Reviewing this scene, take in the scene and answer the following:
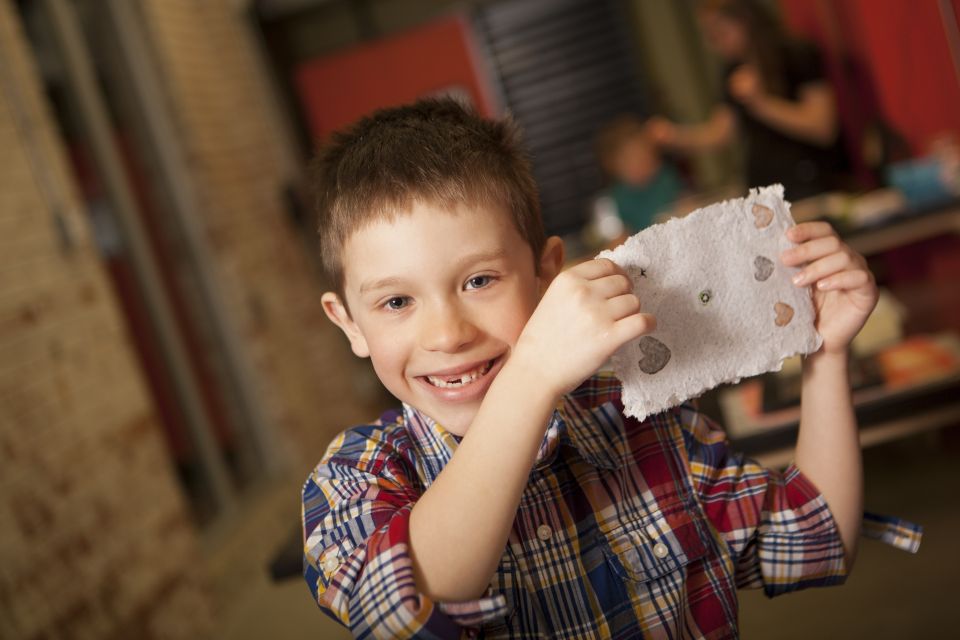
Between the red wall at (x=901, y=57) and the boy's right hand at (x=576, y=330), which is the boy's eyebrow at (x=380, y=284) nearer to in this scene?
the boy's right hand at (x=576, y=330)

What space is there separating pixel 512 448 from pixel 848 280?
46 cm

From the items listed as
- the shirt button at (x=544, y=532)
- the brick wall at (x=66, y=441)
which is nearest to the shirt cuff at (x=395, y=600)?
the shirt button at (x=544, y=532)

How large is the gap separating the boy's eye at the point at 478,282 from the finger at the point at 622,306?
159 mm

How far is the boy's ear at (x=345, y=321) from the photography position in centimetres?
109

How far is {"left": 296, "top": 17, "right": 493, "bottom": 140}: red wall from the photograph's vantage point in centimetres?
688

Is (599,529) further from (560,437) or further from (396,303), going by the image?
(396,303)

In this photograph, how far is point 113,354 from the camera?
11.6 feet

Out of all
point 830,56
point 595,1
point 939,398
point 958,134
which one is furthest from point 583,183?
point 939,398

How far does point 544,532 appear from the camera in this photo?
3.36ft

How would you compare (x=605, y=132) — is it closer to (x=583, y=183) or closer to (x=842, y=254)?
(x=583, y=183)

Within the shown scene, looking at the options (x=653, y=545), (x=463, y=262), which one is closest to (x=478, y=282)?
(x=463, y=262)

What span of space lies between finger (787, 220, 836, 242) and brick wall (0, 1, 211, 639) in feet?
8.20

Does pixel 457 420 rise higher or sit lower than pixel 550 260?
lower

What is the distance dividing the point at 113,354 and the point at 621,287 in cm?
306
